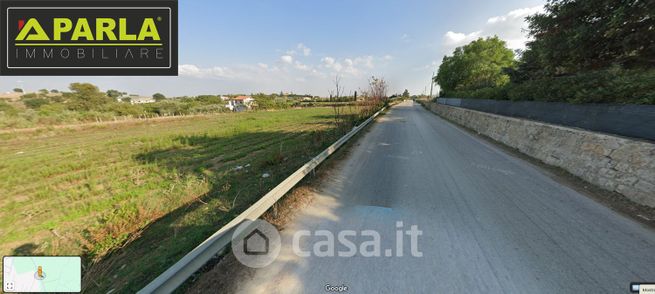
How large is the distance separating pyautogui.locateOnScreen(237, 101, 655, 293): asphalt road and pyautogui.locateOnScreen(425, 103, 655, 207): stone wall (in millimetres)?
706

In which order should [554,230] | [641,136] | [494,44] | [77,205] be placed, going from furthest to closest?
[494,44], [77,205], [641,136], [554,230]

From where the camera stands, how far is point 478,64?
28.0 m

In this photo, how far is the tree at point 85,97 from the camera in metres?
37.4

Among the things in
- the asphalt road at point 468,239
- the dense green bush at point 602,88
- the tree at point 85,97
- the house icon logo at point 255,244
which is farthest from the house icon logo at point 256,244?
the tree at point 85,97

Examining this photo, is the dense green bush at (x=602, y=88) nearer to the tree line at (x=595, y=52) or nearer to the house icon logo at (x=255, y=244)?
the tree line at (x=595, y=52)

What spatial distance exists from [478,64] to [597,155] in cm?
2974

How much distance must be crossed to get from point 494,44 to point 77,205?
4289 cm

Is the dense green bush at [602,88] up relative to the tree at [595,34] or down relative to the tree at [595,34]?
down

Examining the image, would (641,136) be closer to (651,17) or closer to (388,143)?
(388,143)

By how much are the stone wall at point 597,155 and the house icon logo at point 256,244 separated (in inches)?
237

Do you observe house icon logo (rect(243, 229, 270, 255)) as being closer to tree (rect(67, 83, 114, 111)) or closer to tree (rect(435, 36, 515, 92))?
tree (rect(435, 36, 515, 92))

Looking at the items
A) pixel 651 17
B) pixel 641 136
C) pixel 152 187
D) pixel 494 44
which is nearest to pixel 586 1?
pixel 651 17

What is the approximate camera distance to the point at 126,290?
234cm

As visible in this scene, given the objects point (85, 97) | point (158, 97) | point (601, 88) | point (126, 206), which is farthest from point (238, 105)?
point (601, 88)
